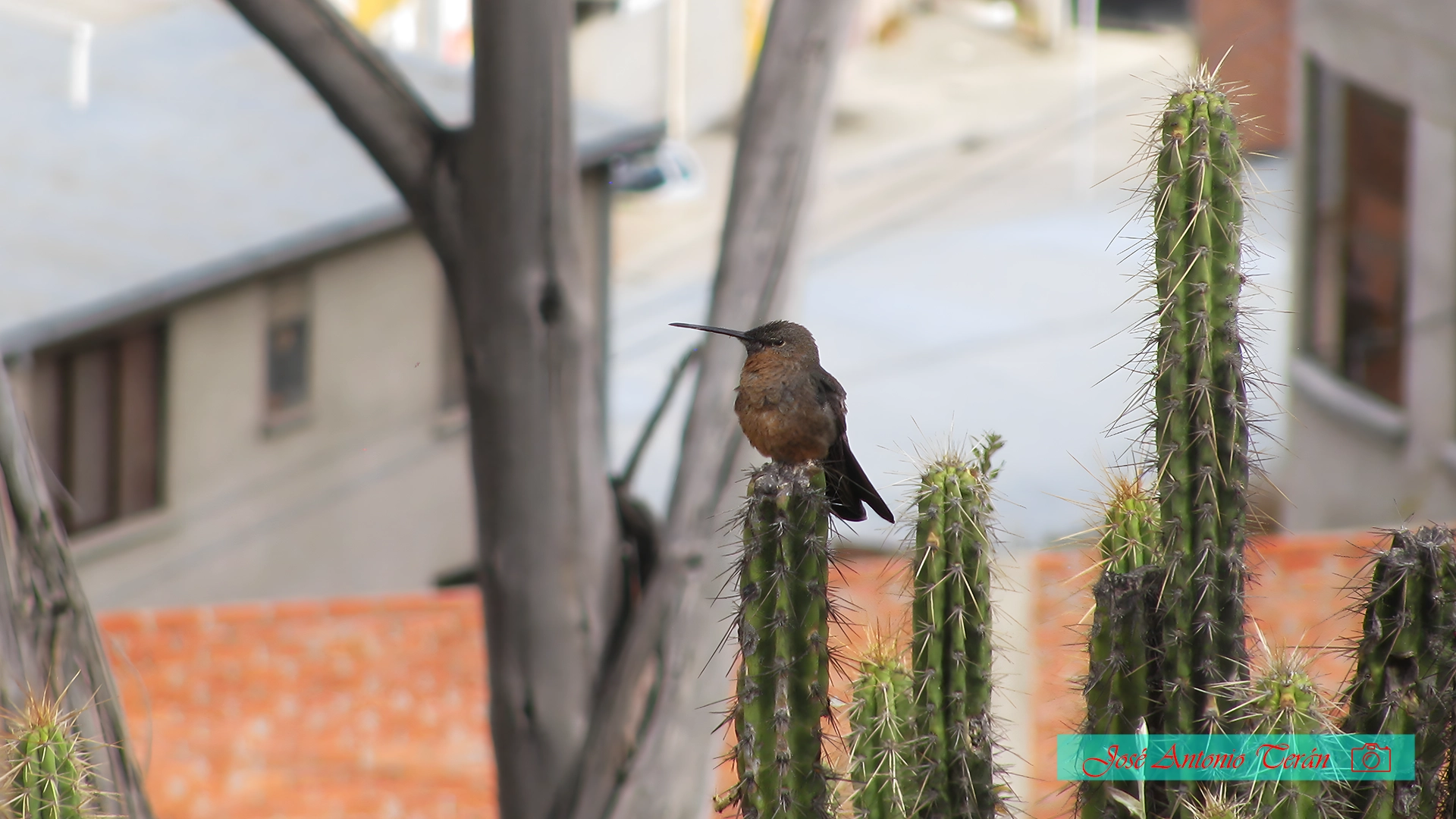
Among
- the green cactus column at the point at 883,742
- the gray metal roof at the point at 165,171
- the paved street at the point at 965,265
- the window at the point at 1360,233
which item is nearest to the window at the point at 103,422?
the gray metal roof at the point at 165,171

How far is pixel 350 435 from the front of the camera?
1100 centimetres

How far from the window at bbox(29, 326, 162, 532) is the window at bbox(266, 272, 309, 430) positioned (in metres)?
0.86

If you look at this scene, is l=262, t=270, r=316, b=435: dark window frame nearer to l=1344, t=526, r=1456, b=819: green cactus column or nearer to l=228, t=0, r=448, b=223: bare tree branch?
l=228, t=0, r=448, b=223: bare tree branch

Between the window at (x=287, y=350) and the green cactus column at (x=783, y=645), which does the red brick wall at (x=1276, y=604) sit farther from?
the window at (x=287, y=350)

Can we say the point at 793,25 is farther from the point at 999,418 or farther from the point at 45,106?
the point at 999,418

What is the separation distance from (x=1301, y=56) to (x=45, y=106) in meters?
9.51

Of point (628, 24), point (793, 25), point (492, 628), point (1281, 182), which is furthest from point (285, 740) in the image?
point (1281, 182)

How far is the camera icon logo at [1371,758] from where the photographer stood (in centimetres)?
256

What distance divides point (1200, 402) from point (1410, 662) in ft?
1.87

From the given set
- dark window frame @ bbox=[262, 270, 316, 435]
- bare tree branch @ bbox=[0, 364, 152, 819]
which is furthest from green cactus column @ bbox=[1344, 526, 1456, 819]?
dark window frame @ bbox=[262, 270, 316, 435]

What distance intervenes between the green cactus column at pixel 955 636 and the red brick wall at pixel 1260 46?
1811 centimetres

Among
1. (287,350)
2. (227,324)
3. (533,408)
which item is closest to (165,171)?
(227,324)

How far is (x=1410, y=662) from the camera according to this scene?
2.54 m

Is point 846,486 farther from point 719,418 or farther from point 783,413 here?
point 719,418
